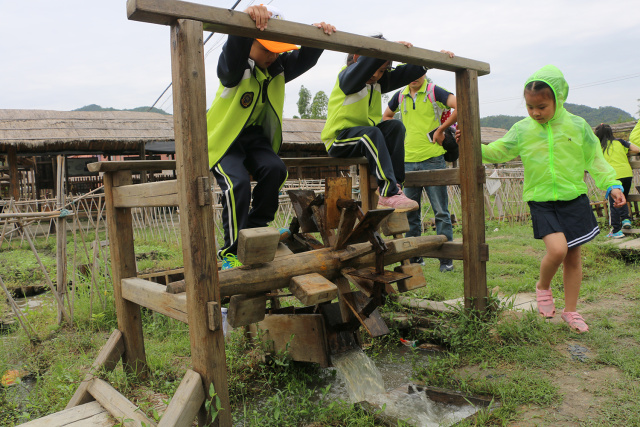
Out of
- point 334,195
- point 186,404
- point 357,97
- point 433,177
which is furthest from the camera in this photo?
point 433,177

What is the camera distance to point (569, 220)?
334 centimetres

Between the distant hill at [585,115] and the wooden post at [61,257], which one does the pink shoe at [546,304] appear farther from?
the distant hill at [585,115]

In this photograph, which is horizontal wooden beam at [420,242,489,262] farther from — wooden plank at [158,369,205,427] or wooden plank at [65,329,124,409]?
wooden plank at [65,329,124,409]

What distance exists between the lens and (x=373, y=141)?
11.3ft

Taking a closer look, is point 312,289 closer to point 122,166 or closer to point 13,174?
point 122,166

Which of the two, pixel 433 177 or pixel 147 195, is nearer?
pixel 147 195

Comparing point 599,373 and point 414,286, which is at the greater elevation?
point 414,286

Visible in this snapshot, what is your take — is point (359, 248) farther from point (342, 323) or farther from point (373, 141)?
point (373, 141)

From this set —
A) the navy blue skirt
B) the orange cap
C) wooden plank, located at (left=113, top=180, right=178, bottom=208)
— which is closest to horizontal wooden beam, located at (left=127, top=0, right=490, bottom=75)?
the orange cap

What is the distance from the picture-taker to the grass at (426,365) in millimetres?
2473

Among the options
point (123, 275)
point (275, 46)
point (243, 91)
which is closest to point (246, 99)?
point (243, 91)

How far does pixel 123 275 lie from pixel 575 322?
3141mm

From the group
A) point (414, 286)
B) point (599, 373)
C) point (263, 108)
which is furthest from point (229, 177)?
point (599, 373)

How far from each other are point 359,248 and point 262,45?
1.36 meters
